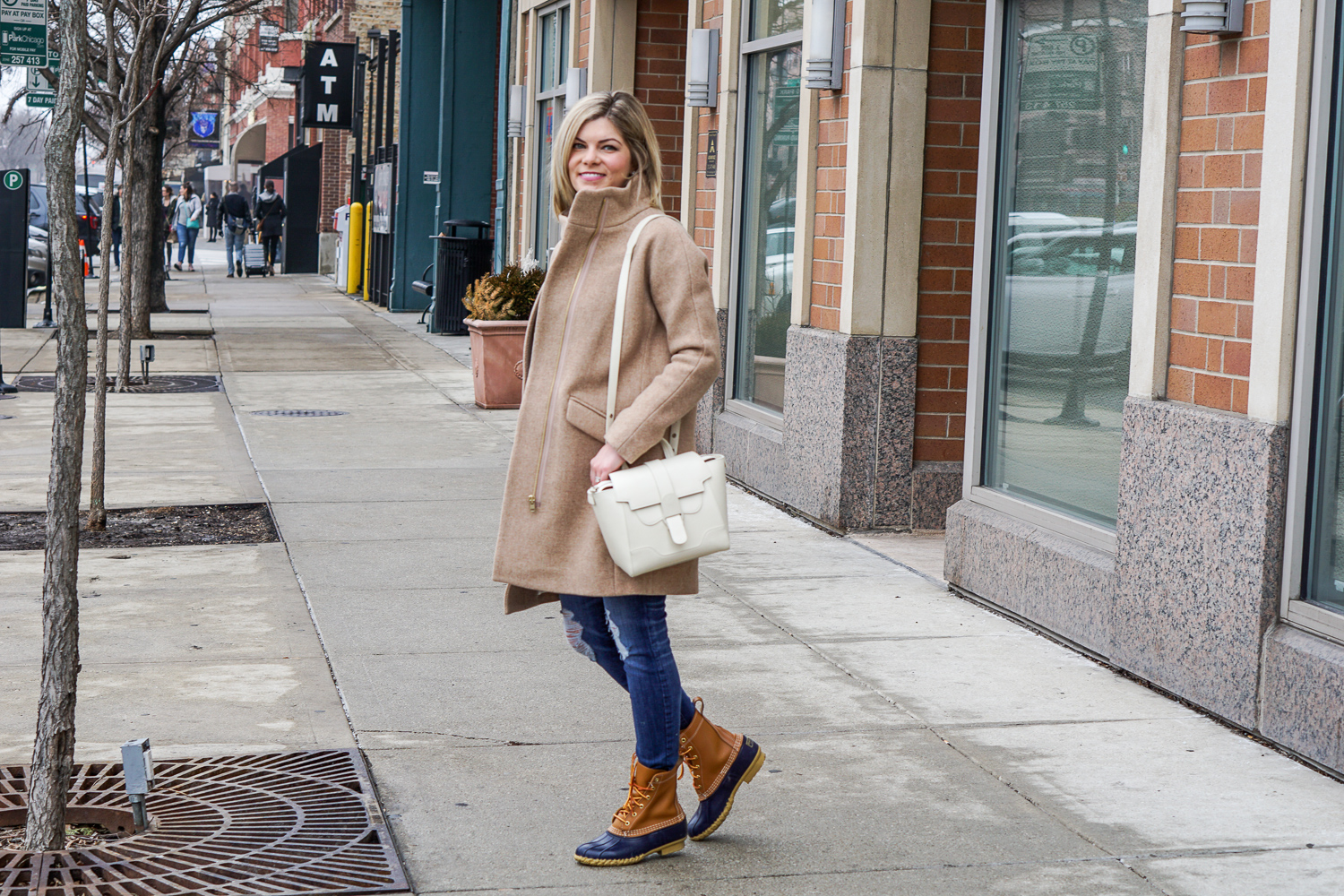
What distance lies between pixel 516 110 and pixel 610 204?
13.4 meters

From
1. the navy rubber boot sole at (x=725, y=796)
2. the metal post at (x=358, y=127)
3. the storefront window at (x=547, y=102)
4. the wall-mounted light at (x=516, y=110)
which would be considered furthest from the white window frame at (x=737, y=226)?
the metal post at (x=358, y=127)

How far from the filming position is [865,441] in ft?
25.5

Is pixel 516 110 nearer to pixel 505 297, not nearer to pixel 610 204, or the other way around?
pixel 505 297

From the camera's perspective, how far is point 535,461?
3682mm

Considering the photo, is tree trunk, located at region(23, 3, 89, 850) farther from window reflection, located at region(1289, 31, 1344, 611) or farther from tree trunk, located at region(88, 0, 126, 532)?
tree trunk, located at region(88, 0, 126, 532)

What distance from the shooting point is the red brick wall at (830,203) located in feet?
26.0

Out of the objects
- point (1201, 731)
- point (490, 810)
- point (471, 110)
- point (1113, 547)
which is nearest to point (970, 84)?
point (1113, 547)

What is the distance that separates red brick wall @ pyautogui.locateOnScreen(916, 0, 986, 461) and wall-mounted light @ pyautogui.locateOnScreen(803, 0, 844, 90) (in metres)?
0.44

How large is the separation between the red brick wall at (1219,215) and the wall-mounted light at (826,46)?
290 cm

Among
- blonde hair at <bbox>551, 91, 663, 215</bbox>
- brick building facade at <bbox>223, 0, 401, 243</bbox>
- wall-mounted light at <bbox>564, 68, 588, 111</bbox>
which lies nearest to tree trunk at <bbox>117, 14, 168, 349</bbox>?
brick building facade at <bbox>223, 0, 401, 243</bbox>

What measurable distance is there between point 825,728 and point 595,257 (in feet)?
5.85

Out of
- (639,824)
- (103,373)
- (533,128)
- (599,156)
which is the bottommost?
(639,824)

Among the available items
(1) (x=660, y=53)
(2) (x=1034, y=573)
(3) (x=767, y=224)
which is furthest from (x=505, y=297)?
(2) (x=1034, y=573)

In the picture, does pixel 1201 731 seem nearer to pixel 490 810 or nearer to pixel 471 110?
pixel 490 810
